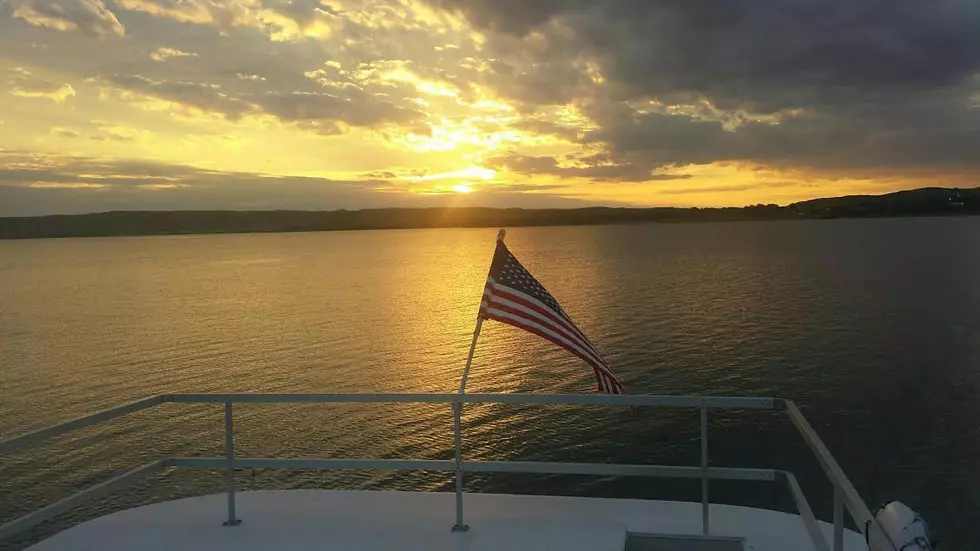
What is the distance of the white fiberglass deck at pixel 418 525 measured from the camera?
4.73 meters

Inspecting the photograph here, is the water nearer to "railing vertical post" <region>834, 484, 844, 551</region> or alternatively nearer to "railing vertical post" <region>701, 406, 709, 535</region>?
"railing vertical post" <region>701, 406, 709, 535</region>

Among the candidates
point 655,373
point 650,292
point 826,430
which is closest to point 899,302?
point 650,292

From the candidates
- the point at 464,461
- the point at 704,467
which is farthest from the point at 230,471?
the point at 704,467

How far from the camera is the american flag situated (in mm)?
5480

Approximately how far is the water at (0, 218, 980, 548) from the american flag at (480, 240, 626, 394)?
1132cm

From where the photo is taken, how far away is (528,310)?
5.55m

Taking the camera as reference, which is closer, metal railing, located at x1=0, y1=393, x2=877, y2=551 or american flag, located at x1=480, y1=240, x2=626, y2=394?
metal railing, located at x1=0, y1=393, x2=877, y2=551

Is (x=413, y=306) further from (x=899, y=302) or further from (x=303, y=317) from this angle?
(x=899, y=302)

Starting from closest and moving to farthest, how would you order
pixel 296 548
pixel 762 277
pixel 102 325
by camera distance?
pixel 296 548, pixel 102 325, pixel 762 277

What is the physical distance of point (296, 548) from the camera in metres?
4.73

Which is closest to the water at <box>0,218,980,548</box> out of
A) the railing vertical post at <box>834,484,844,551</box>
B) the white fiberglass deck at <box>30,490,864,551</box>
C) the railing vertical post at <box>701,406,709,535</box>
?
the white fiberglass deck at <box>30,490,864,551</box>

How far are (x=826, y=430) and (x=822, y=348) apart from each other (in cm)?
1235

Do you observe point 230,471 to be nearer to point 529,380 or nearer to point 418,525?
point 418,525

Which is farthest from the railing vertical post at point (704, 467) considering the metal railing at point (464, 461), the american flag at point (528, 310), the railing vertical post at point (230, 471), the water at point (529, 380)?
the water at point (529, 380)
